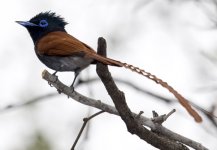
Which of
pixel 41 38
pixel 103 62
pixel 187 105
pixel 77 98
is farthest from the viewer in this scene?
pixel 41 38

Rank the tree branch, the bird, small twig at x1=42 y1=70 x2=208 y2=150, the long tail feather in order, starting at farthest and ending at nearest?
the bird < small twig at x1=42 y1=70 x2=208 y2=150 < the tree branch < the long tail feather

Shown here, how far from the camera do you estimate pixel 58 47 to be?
3752 millimetres

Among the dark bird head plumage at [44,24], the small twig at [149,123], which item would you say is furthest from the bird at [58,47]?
the small twig at [149,123]

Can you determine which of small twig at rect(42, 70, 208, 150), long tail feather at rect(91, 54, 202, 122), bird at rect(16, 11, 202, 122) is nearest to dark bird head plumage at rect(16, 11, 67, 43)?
bird at rect(16, 11, 202, 122)

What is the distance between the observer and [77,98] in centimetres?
273

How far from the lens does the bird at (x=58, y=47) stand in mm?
3484

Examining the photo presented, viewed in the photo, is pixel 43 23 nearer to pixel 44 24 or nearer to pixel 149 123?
pixel 44 24

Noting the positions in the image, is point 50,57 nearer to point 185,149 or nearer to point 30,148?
point 185,149

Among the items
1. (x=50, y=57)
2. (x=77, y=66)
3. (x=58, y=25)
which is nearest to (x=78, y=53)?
(x=77, y=66)

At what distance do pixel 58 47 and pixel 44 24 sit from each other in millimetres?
1048

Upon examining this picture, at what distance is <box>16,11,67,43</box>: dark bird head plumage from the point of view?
469 cm

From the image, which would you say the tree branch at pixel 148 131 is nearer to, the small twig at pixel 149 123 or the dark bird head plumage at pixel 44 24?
the small twig at pixel 149 123

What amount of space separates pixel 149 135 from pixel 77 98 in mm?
490

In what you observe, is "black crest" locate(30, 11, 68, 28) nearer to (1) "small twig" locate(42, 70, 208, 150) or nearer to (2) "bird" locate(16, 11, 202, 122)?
(2) "bird" locate(16, 11, 202, 122)
